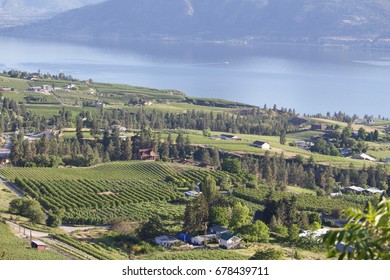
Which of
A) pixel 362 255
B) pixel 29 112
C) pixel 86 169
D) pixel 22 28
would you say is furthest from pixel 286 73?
pixel 22 28

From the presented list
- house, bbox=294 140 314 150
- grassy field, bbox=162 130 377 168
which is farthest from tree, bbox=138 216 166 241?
house, bbox=294 140 314 150

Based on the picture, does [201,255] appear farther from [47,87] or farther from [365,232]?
[47,87]

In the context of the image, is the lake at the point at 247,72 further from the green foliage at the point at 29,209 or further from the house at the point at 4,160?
the green foliage at the point at 29,209

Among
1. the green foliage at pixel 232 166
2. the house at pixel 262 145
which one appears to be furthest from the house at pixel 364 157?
the green foliage at pixel 232 166

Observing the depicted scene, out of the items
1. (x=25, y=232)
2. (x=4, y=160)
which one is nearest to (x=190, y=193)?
(x=25, y=232)

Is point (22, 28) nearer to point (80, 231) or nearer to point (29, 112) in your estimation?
point (29, 112)
